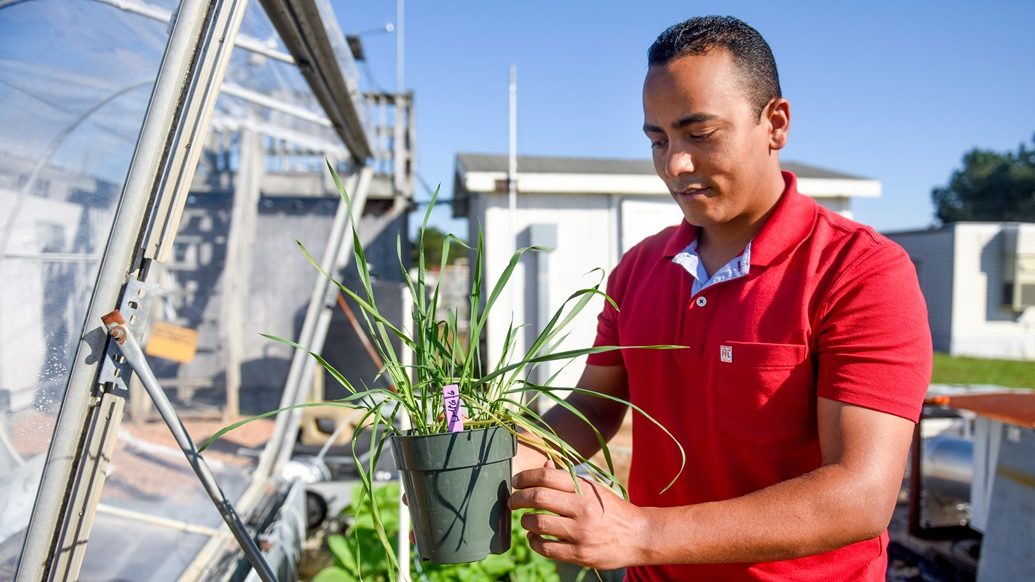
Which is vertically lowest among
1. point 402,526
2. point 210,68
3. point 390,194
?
point 402,526

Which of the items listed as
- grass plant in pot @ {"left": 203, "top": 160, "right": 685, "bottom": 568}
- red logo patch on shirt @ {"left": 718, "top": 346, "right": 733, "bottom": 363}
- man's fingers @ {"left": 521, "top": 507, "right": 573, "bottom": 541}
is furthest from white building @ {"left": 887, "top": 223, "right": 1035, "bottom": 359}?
man's fingers @ {"left": 521, "top": 507, "right": 573, "bottom": 541}

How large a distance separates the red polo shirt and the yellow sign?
2460mm

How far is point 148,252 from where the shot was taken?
1100 millimetres

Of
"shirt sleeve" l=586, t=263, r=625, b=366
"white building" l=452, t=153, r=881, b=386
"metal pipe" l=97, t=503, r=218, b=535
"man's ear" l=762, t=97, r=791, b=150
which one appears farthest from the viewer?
"white building" l=452, t=153, r=881, b=386

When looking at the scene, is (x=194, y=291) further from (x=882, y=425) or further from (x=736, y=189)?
(x=882, y=425)

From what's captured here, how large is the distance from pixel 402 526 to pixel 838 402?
1348 millimetres

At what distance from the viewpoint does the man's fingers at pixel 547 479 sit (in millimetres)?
989

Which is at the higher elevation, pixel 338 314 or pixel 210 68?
pixel 210 68

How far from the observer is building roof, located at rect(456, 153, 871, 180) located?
7.76m

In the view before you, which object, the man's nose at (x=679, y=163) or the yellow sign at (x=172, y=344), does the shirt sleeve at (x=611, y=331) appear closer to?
the man's nose at (x=679, y=163)

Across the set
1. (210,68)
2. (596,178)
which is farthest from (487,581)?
(596,178)

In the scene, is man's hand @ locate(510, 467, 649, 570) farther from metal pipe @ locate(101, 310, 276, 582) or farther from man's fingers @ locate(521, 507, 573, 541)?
metal pipe @ locate(101, 310, 276, 582)

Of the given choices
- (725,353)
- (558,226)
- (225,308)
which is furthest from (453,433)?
(558,226)

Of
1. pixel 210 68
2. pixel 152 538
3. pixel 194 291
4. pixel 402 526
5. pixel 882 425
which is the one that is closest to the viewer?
pixel 882 425
